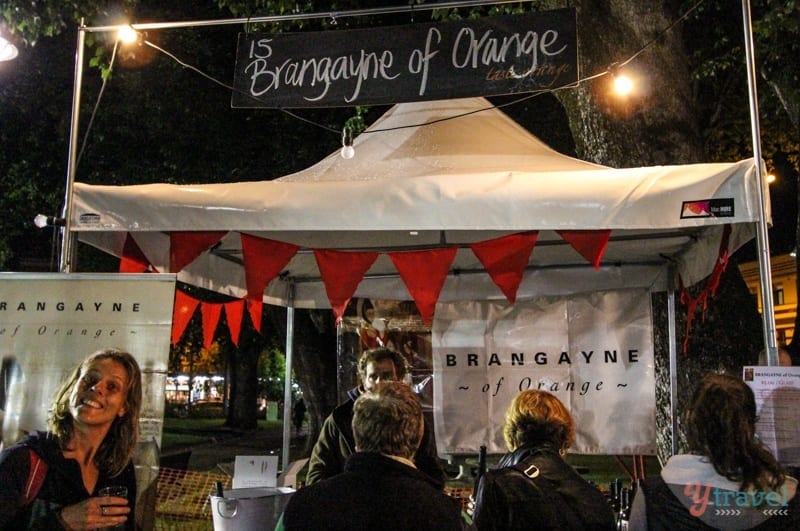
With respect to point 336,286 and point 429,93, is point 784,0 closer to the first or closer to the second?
point 429,93

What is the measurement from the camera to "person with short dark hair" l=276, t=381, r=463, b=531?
2168 mm

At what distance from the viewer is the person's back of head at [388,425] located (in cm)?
230

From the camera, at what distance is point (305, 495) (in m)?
2.27

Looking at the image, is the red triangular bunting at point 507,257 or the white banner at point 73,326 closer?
the white banner at point 73,326

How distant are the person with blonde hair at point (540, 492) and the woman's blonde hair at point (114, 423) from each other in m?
1.41

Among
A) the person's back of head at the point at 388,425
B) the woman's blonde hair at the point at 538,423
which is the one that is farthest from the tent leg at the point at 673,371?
the person's back of head at the point at 388,425

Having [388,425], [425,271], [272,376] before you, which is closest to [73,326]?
[388,425]

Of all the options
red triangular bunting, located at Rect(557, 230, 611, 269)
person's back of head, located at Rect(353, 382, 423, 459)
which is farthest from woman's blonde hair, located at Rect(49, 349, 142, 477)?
red triangular bunting, located at Rect(557, 230, 611, 269)

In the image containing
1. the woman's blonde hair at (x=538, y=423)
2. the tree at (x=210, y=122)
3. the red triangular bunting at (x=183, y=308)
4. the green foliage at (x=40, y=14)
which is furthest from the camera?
the tree at (x=210, y=122)

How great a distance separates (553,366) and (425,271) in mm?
2017

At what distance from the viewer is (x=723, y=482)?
7.41ft

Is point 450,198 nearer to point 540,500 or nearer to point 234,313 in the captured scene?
point 540,500

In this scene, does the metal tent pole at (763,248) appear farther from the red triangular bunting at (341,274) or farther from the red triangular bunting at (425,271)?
the red triangular bunting at (341,274)
